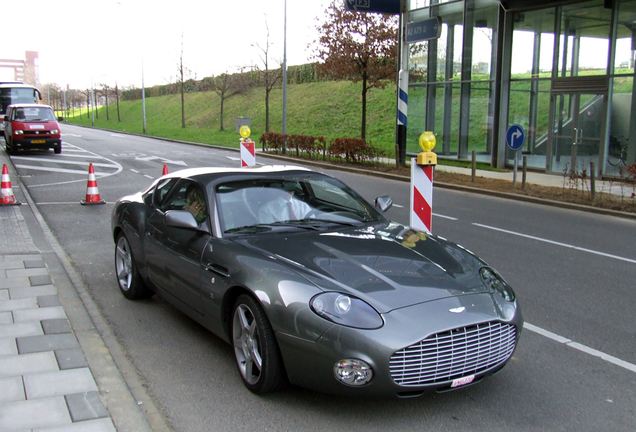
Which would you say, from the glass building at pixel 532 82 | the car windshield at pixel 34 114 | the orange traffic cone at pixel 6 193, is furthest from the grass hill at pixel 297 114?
the orange traffic cone at pixel 6 193

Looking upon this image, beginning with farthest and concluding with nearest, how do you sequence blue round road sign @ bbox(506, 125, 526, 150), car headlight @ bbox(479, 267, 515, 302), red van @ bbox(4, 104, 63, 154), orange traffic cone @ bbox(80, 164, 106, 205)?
red van @ bbox(4, 104, 63, 154)
blue round road sign @ bbox(506, 125, 526, 150)
orange traffic cone @ bbox(80, 164, 106, 205)
car headlight @ bbox(479, 267, 515, 302)

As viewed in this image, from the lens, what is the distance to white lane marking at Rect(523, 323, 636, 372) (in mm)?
4422

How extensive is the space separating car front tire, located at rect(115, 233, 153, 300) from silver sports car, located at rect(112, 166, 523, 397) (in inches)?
16.4

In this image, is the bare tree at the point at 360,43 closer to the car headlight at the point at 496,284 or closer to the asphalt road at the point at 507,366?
the asphalt road at the point at 507,366

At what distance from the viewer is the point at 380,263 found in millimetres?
3924

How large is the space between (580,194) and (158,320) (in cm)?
1141

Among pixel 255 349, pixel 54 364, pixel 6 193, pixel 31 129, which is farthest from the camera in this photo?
pixel 31 129

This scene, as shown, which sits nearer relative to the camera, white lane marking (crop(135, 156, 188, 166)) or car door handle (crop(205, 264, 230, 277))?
car door handle (crop(205, 264, 230, 277))

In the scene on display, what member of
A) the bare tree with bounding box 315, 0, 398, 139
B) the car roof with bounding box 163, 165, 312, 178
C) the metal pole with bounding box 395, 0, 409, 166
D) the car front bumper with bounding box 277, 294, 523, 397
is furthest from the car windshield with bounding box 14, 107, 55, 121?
the car front bumper with bounding box 277, 294, 523, 397

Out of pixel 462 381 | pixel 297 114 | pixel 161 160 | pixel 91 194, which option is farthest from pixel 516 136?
pixel 297 114

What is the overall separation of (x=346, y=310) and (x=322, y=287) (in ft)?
0.76

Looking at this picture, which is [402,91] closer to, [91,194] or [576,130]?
[576,130]

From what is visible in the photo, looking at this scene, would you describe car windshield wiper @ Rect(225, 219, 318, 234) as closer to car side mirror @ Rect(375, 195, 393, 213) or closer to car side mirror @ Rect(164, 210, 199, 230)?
car side mirror @ Rect(164, 210, 199, 230)

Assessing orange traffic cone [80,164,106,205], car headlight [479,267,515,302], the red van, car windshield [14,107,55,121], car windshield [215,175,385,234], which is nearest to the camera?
car headlight [479,267,515,302]
